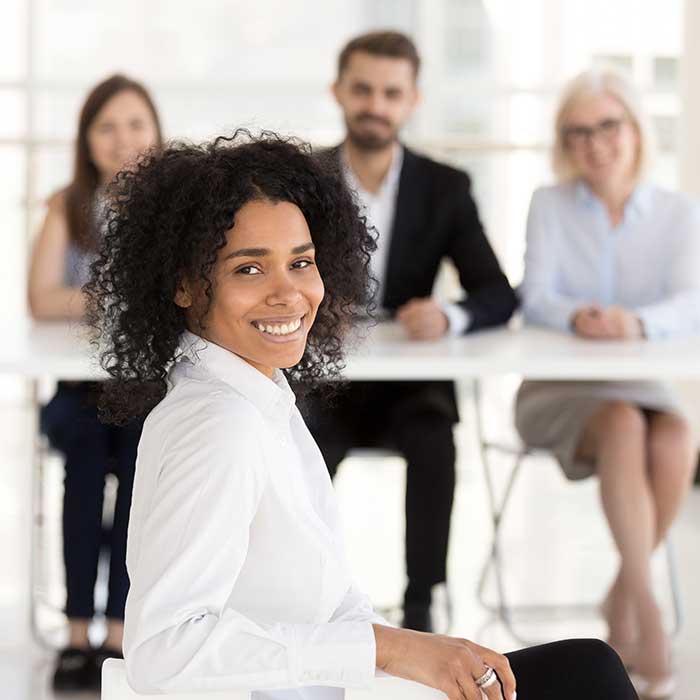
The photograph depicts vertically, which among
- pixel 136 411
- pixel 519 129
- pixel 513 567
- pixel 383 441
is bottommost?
pixel 513 567

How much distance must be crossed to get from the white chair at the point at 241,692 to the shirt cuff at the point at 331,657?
0.4 inches

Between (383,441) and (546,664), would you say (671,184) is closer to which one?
(383,441)

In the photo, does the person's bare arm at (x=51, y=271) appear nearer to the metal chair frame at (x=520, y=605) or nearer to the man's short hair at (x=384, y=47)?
the man's short hair at (x=384, y=47)

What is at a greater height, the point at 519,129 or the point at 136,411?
the point at 519,129

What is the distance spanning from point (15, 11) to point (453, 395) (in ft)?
11.3

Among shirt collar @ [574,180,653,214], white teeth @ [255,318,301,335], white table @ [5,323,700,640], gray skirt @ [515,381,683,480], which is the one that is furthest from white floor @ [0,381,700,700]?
white teeth @ [255,318,301,335]

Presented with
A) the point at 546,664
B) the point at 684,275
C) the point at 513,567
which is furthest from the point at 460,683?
the point at 513,567

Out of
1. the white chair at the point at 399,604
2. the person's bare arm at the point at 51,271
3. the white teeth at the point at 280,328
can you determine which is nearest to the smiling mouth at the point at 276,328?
the white teeth at the point at 280,328

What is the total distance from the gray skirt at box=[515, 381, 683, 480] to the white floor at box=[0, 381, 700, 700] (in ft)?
1.41

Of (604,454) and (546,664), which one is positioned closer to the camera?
(546,664)

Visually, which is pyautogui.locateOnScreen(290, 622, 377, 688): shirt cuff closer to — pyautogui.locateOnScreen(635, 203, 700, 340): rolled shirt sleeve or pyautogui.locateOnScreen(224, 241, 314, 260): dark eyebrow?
pyautogui.locateOnScreen(224, 241, 314, 260): dark eyebrow

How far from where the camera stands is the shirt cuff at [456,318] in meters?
2.99

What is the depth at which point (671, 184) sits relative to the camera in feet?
18.9

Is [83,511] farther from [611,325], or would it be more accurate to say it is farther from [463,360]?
[611,325]
